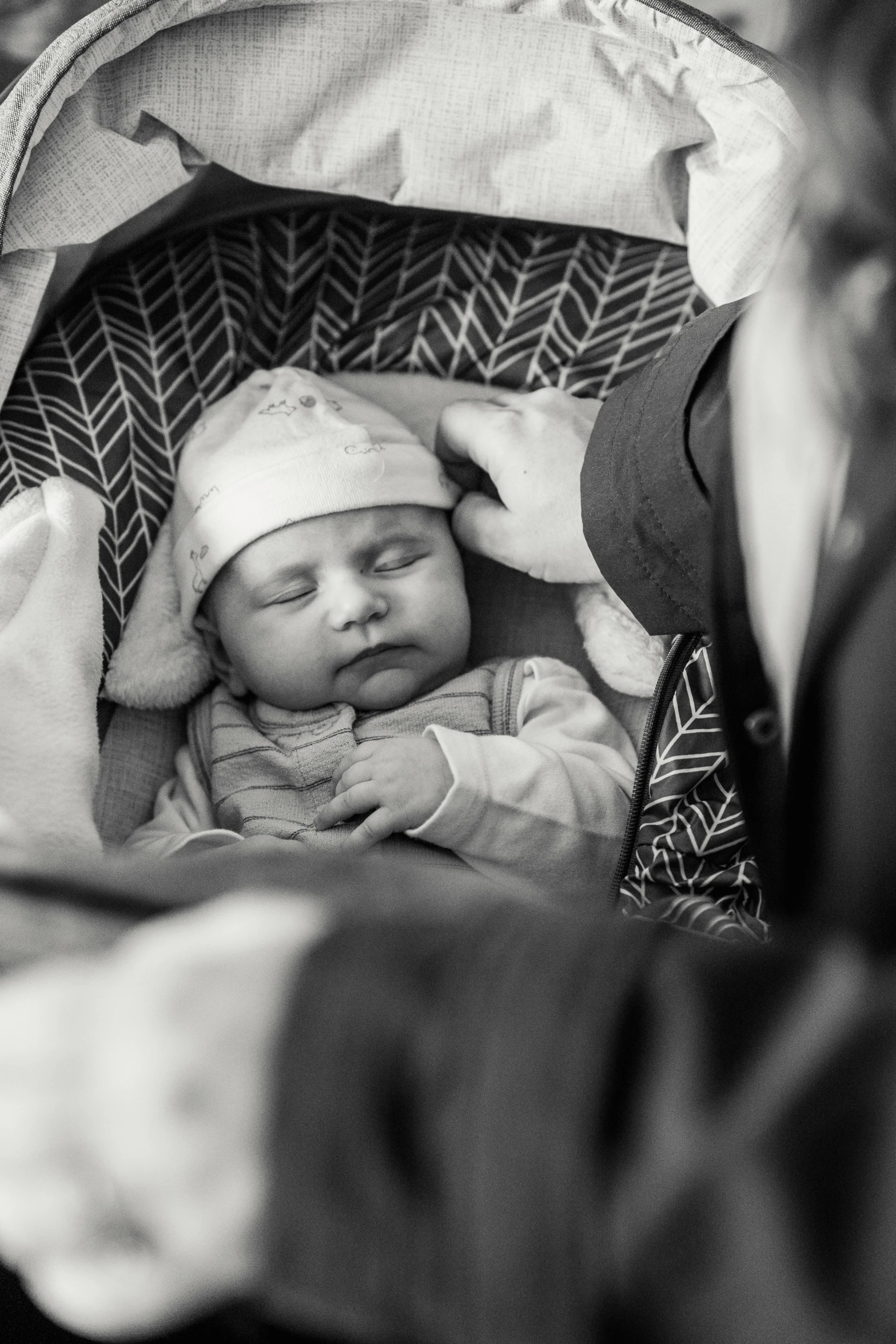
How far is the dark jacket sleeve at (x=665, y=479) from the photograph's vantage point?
79 centimetres

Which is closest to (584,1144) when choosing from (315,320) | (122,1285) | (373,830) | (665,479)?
(122,1285)

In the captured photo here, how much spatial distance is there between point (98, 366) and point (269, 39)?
33 centimetres

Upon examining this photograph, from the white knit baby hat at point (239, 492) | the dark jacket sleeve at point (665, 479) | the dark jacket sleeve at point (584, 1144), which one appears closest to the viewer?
the dark jacket sleeve at point (584, 1144)

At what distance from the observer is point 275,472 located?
1.13m

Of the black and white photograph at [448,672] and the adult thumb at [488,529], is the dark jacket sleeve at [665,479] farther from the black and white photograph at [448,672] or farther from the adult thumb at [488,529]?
the adult thumb at [488,529]

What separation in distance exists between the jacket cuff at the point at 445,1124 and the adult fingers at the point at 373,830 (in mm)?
615

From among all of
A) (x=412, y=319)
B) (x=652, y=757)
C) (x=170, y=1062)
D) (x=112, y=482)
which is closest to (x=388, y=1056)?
(x=170, y=1062)

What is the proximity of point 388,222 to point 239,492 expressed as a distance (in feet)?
1.20

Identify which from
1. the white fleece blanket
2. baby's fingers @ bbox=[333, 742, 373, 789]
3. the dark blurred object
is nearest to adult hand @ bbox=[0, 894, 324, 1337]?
the white fleece blanket

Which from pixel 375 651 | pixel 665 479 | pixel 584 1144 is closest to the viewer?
pixel 584 1144

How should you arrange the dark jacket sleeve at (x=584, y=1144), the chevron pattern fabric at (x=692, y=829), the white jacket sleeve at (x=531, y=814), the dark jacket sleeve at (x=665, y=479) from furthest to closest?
the white jacket sleeve at (x=531, y=814) < the chevron pattern fabric at (x=692, y=829) < the dark jacket sleeve at (x=665, y=479) < the dark jacket sleeve at (x=584, y=1144)

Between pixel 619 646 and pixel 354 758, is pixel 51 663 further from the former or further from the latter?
pixel 619 646

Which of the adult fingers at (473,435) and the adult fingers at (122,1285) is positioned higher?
the adult fingers at (122,1285)

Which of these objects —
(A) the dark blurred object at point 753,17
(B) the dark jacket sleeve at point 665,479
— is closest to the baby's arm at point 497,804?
(B) the dark jacket sleeve at point 665,479
